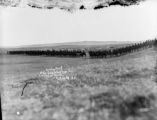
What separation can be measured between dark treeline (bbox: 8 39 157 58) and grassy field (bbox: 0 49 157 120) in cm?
3

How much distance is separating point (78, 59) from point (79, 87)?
19 centimetres

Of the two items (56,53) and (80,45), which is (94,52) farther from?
(56,53)

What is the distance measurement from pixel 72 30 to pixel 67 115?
1.66 ft

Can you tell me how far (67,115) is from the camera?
1438 millimetres

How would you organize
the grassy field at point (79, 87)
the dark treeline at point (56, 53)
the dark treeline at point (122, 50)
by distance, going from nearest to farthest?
the grassy field at point (79, 87)
the dark treeline at point (122, 50)
the dark treeline at point (56, 53)

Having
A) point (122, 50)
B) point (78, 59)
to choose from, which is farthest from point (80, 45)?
point (122, 50)

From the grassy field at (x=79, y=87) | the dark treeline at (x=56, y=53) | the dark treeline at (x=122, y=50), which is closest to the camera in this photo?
the grassy field at (x=79, y=87)

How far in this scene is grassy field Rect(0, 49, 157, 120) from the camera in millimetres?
1399

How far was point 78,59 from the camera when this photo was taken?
65.2 inches

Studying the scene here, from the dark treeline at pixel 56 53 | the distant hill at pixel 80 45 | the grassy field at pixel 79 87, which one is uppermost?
the distant hill at pixel 80 45

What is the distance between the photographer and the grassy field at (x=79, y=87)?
140cm

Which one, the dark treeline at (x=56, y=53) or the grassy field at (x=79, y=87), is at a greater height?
the dark treeline at (x=56, y=53)

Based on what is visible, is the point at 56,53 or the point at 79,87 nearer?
the point at 79,87

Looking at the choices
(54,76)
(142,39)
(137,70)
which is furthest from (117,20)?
(54,76)
